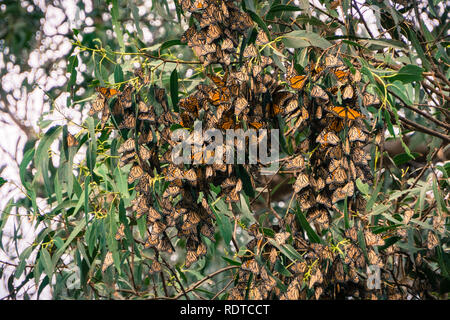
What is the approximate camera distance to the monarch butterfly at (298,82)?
1.00 m

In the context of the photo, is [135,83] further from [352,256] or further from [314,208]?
[352,256]

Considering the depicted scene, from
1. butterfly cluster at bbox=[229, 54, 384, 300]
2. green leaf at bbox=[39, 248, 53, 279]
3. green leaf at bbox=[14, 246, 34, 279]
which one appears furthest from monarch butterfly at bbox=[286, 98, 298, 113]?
green leaf at bbox=[14, 246, 34, 279]

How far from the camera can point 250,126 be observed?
39.3 inches

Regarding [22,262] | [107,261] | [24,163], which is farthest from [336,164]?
[22,262]

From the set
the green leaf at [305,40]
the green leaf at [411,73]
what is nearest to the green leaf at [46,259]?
the green leaf at [305,40]

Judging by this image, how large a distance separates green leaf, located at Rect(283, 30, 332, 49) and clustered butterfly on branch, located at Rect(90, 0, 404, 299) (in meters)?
0.02

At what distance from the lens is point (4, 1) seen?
2701mm

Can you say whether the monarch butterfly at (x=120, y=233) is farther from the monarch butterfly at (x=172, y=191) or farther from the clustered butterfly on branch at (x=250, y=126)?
the monarch butterfly at (x=172, y=191)

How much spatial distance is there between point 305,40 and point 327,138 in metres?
0.23

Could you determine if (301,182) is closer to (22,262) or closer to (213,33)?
(213,33)

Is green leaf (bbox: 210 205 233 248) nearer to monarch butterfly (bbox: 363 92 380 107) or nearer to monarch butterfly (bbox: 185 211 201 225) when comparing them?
monarch butterfly (bbox: 185 211 201 225)

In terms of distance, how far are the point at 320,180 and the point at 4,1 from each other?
2.21m

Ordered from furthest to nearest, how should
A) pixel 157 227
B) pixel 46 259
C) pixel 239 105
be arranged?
pixel 46 259 → pixel 157 227 → pixel 239 105
